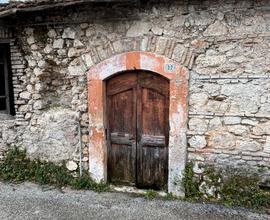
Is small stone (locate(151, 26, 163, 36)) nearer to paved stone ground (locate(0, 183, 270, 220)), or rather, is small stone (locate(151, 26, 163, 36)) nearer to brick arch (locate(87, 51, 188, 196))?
brick arch (locate(87, 51, 188, 196))

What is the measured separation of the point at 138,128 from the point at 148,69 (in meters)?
1.01

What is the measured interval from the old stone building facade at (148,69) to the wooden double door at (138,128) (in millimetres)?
178

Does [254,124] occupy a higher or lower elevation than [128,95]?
lower

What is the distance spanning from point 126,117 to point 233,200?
2.10 meters

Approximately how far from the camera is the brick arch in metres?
4.20

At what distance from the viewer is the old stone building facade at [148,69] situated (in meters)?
3.93

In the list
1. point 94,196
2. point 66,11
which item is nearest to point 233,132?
point 94,196

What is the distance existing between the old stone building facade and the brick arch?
0.05 feet

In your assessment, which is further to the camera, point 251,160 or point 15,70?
point 15,70

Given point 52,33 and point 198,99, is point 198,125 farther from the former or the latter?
point 52,33

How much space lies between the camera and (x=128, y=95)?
15.1 feet

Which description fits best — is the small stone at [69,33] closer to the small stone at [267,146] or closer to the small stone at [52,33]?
the small stone at [52,33]

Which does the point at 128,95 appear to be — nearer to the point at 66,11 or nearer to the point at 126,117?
the point at 126,117

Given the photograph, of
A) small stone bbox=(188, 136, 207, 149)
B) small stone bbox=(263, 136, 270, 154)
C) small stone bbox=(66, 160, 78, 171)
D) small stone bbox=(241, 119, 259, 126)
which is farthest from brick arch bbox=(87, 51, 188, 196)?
small stone bbox=(263, 136, 270, 154)
